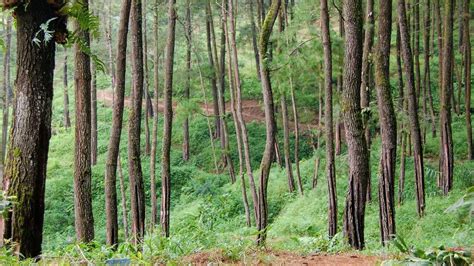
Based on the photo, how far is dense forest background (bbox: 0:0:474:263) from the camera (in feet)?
16.9

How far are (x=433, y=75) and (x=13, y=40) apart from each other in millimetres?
24520

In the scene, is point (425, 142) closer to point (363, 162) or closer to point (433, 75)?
point (433, 75)

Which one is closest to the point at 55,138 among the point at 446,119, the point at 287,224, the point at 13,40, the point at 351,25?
the point at 13,40

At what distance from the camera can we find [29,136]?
5.08 m

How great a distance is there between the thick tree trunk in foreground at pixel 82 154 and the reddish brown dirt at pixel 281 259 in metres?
3.18

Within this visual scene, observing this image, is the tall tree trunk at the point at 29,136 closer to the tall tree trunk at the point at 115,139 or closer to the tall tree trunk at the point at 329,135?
the tall tree trunk at the point at 115,139

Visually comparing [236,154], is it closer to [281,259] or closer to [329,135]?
[329,135]

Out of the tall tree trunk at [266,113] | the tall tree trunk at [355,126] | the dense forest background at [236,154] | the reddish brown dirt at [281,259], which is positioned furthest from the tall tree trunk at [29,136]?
the tall tree trunk at [266,113]

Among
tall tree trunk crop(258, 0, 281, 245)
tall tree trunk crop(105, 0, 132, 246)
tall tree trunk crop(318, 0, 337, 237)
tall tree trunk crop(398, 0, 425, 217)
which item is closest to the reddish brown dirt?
tall tree trunk crop(258, 0, 281, 245)

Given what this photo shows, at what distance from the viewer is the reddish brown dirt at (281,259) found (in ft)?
17.6

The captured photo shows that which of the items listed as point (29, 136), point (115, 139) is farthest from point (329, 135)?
point (29, 136)

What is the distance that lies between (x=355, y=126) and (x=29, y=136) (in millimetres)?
5259

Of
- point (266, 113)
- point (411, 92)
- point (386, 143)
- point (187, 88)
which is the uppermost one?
point (187, 88)

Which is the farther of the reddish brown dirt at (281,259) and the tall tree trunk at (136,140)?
the tall tree trunk at (136,140)
